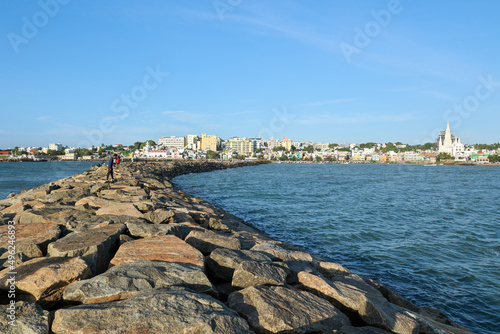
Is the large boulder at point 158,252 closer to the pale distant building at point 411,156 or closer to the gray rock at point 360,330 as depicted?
the gray rock at point 360,330

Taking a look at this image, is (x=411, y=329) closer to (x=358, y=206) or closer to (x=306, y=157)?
(x=358, y=206)

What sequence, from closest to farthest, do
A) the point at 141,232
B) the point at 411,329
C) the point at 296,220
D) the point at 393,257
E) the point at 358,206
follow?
the point at 411,329 → the point at 141,232 → the point at 393,257 → the point at 296,220 → the point at 358,206

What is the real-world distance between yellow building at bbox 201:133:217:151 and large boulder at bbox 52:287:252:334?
19447 centimetres

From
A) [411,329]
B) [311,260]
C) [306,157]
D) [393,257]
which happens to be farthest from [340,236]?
[306,157]

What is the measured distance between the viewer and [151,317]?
2484mm

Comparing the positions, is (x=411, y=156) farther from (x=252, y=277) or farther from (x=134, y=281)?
(x=134, y=281)

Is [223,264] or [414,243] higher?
[223,264]

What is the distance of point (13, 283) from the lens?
3119 mm

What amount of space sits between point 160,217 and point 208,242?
1.76 metres

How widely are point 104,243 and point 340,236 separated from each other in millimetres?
9300

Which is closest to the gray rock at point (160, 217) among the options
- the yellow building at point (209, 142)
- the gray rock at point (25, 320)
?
the gray rock at point (25, 320)

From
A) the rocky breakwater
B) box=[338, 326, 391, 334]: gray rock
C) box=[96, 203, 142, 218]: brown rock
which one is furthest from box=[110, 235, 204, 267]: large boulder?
box=[96, 203, 142, 218]: brown rock

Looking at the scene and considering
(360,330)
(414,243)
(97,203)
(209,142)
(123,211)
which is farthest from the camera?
(209,142)

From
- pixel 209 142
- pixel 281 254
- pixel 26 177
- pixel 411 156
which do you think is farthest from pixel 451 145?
pixel 281 254
